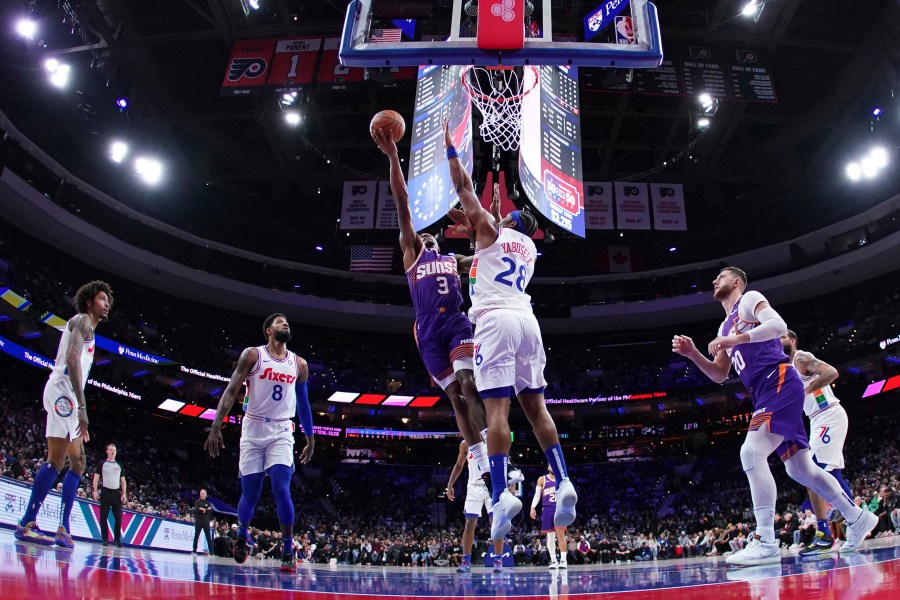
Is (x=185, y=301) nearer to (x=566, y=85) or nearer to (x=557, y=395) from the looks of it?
(x=557, y=395)

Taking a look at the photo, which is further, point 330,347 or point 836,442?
point 330,347

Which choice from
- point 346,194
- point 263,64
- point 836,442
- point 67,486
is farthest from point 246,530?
point 346,194

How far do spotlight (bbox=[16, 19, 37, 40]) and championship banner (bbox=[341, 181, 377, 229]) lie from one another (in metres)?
9.14

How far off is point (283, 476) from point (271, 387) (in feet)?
2.74

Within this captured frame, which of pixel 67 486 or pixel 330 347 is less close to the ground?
pixel 330 347

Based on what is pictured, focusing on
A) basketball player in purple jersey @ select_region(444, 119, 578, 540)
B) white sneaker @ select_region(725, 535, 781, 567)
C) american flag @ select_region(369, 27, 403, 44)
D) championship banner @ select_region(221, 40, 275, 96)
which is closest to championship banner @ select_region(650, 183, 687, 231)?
championship banner @ select_region(221, 40, 275, 96)

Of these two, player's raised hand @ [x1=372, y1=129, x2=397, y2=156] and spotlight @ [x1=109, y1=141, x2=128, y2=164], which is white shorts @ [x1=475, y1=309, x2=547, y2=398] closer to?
player's raised hand @ [x1=372, y1=129, x2=397, y2=156]

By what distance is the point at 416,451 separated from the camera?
32.2m

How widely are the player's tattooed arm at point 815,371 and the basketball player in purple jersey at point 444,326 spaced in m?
3.36

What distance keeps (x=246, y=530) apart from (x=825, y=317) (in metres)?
30.0

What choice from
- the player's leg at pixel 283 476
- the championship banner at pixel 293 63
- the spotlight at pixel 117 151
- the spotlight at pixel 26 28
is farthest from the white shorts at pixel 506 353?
the spotlight at pixel 117 151

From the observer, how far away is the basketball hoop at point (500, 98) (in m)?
10.3

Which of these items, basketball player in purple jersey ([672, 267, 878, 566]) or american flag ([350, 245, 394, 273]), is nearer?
basketball player in purple jersey ([672, 267, 878, 566])

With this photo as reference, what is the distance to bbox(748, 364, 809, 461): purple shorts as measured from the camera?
16.0 feet
